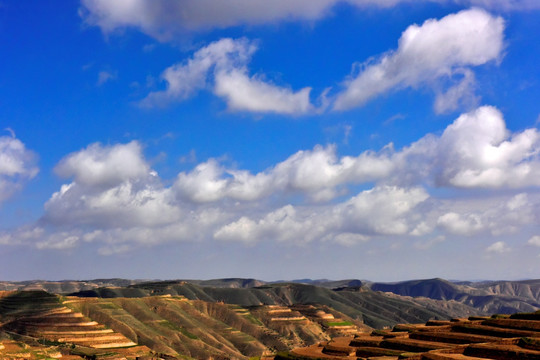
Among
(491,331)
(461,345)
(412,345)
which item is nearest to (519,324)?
(491,331)

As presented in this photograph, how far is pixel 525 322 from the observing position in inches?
4333

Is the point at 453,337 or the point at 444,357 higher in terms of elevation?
the point at 453,337

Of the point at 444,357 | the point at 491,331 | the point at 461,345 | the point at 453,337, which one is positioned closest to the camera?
the point at 444,357

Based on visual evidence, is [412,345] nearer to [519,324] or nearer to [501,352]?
[519,324]

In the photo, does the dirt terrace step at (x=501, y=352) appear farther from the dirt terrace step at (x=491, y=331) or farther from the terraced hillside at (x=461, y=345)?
the dirt terrace step at (x=491, y=331)

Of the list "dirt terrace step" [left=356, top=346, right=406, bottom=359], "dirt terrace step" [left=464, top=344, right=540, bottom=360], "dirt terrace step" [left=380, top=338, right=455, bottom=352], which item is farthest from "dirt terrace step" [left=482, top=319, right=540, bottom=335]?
"dirt terrace step" [left=356, top=346, right=406, bottom=359]

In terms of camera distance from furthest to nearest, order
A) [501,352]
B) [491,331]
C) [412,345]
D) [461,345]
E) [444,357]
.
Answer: [412,345], [491,331], [461,345], [501,352], [444,357]

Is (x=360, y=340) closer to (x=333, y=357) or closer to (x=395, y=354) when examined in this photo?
(x=333, y=357)

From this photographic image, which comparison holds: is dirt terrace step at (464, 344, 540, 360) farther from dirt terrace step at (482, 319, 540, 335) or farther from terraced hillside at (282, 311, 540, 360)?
dirt terrace step at (482, 319, 540, 335)

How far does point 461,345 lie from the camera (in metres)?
98.8

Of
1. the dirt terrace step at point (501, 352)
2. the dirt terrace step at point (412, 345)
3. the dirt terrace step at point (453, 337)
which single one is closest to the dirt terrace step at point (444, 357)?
the dirt terrace step at point (501, 352)

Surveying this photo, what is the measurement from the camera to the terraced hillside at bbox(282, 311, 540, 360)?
86.6 metres

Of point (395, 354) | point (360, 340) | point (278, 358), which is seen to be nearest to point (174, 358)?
point (278, 358)

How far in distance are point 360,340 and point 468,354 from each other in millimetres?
48825
